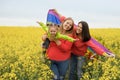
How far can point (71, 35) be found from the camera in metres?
10.7

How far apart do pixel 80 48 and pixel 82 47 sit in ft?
0.20

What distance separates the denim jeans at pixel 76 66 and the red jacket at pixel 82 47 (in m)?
0.11

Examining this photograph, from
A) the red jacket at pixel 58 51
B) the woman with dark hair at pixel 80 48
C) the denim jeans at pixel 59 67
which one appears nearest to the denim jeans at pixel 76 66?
the woman with dark hair at pixel 80 48

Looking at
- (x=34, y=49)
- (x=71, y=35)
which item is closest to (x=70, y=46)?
(x=71, y=35)

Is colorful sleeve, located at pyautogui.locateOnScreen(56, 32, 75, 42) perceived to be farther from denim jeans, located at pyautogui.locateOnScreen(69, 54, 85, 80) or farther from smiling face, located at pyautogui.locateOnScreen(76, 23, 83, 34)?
denim jeans, located at pyautogui.locateOnScreen(69, 54, 85, 80)

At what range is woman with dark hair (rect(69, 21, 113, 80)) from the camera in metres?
10.7

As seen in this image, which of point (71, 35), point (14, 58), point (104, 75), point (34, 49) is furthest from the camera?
point (34, 49)

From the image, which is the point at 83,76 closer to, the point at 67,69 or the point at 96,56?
the point at 67,69

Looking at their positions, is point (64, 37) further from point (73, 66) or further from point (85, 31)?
point (73, 66)

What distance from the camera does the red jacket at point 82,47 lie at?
35.3 feet

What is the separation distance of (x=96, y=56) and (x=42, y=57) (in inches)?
57.5

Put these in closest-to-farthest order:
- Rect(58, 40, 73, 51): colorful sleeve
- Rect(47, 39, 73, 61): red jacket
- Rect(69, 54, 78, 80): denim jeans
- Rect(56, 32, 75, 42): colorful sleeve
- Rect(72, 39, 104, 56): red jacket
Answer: Rect(56, 32, 75, 42): colorful sleeve < Rect(58, 40, 73, 51): colorful sleeve < Rect(47, 39, 73, 61): red jacket < Rect(72, 39, 104, 56): red jacket < Rect(69, 54, 78, 80): denim jeans

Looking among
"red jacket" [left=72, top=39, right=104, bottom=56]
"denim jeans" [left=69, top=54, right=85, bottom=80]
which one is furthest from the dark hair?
"denim jeans" [left=69, top=54, right=85, bottom=80]

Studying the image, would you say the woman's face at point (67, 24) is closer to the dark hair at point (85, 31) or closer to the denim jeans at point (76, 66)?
the dark hair at point (85, 31)
